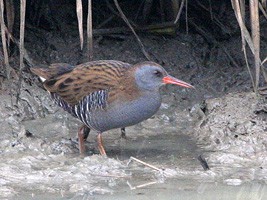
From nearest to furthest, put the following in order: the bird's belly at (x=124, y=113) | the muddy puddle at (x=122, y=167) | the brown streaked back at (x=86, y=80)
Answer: the muddy puddle at (x=122, y=167) < the bird's belly at (x=124, y=113) < the brown streaked back at (x=86, y=80)

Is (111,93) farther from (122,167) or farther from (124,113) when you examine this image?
(122,167)

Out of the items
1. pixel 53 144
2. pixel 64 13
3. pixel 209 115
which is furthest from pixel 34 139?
pixel 64 13

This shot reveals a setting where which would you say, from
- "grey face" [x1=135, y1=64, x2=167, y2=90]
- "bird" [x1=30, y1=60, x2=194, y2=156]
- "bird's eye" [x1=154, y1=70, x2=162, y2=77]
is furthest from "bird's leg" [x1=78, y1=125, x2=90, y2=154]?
"bird's eye" [x1=154, y1=70, x2=162, y2=77]

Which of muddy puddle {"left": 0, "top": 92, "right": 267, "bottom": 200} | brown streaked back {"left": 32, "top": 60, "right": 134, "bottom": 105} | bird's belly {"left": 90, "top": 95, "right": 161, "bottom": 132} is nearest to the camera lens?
muddy puddle {"left": 0, "top": 92, "right": 267, "bottom": 200}

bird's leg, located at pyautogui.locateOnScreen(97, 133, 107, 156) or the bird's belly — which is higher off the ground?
the bird's belly

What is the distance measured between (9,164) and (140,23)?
2.64 m

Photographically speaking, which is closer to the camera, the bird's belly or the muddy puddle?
the muddy puddle

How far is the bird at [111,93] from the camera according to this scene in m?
6.32

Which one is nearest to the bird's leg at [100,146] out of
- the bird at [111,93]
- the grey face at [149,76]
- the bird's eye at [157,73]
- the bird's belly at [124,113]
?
the bird at [111,93]

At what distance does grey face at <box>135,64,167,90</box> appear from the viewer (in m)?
6.39

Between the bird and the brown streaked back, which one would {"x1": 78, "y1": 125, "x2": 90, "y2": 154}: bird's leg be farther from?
the brown streaked back

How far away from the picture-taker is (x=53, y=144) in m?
6.49

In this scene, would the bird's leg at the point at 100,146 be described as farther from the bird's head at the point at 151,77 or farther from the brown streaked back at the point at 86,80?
the bird's head at the point at 151,77

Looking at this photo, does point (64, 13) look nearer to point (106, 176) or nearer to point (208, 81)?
point (208, 81)
